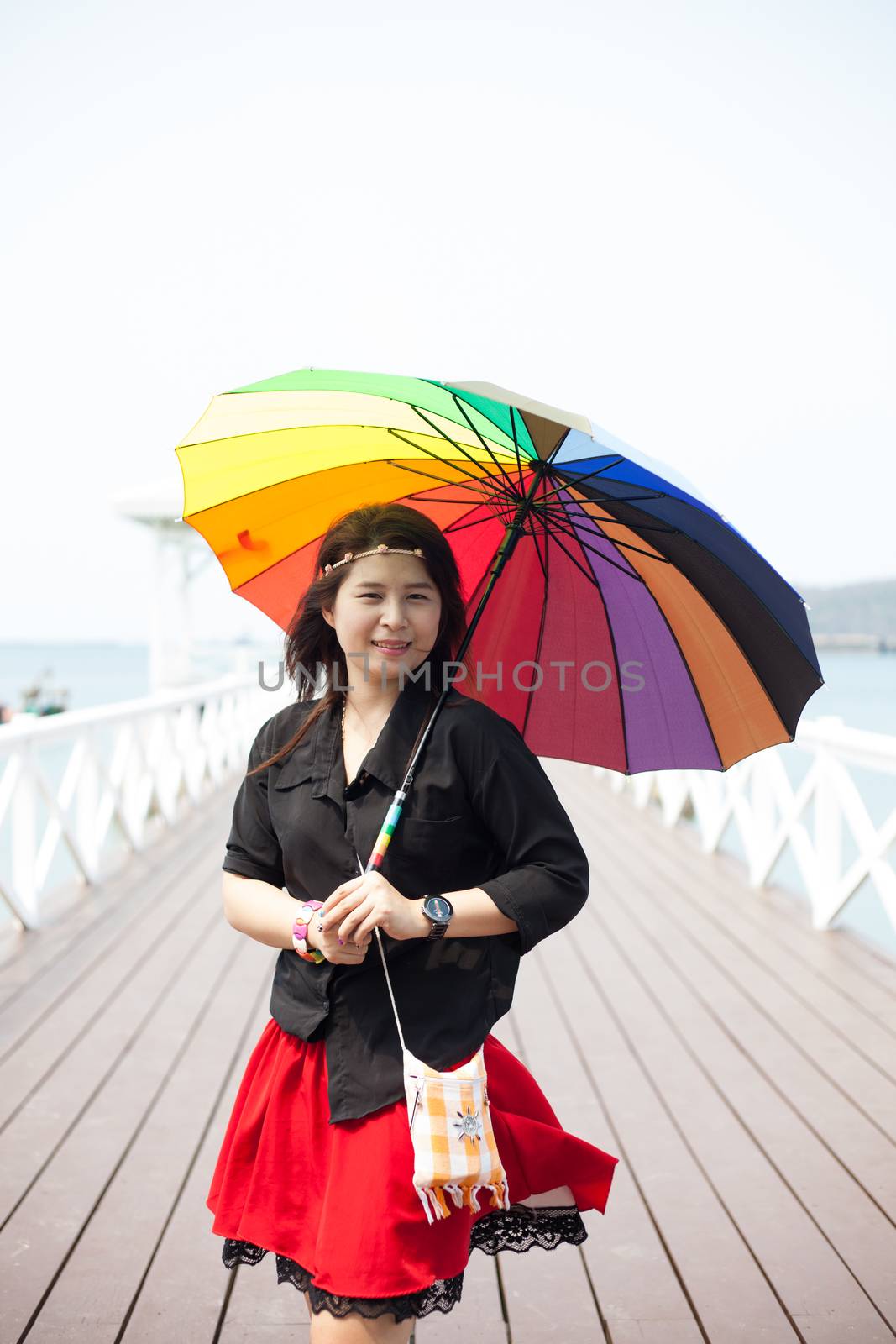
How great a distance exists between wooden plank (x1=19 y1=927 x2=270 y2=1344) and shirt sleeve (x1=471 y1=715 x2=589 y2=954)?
1.19m

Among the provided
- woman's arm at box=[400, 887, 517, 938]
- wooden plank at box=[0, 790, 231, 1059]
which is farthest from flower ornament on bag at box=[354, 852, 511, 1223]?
wooden plank at box=[0, 790, 231, 1059]

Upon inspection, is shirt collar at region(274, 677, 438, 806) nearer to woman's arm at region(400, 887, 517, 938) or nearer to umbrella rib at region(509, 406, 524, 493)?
woman's arm at region(400, 887, 517, 938)

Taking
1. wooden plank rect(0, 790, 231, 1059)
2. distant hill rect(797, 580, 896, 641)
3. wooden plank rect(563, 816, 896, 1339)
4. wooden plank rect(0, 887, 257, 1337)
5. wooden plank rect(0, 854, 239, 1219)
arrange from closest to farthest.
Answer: wooden plank rect(0, 887, 257, 1337), wooden plank rect(563, 816, 896, 1339), wooden plank rect(0, 854, 239, 1219), wooden plank rect(0, 790, 231, 1059), distant hill rect(797, 580, 896, 641)

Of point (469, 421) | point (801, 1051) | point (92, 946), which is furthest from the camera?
point (92, 946)

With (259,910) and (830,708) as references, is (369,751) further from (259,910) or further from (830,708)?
(830,708)

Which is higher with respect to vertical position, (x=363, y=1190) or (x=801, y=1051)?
(x=363, y=1190)

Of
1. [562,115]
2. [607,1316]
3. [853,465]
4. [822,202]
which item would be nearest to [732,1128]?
[607,1316]

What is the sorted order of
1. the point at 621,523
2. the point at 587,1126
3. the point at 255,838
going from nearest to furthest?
1. the point at 255,838
2. the point at 621,523
3. the point at 587,1126

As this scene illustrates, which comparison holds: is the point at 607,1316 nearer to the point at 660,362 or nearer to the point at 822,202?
the point at 822,202

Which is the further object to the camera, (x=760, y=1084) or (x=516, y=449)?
(x=760, y=1084)

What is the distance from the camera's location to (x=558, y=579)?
188 cm

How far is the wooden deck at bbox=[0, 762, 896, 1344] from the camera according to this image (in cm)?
205

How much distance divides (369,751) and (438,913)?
9.1 inches

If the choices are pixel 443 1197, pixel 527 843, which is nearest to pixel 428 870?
pixel 527 843
